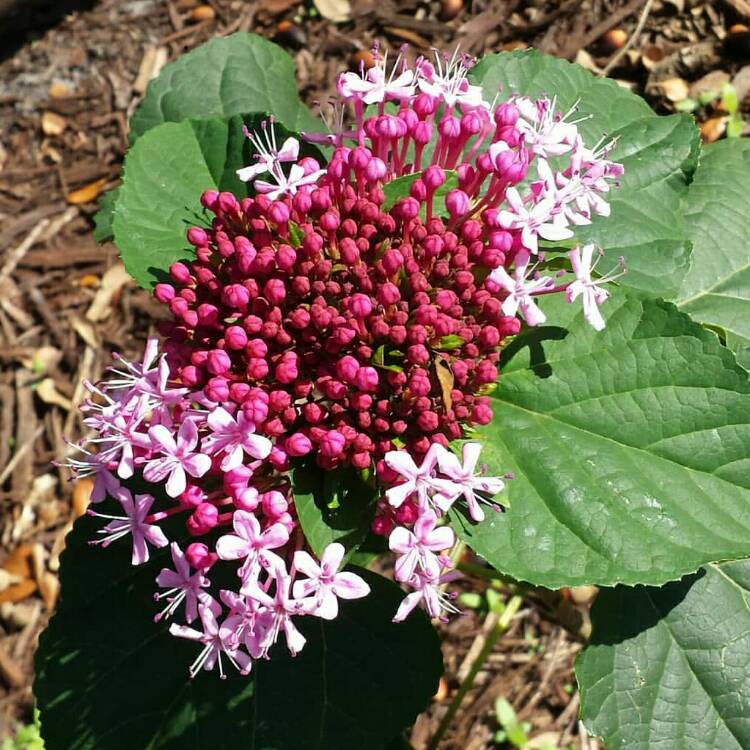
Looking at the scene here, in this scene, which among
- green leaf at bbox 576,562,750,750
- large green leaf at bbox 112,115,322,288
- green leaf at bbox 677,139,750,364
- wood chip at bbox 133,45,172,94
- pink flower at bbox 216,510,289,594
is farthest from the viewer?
wood chip at bbox 133,45,172,94

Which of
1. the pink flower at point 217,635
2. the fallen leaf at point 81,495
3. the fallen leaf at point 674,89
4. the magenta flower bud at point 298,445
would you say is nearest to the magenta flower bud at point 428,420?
the magenta flower bud at point 298,445

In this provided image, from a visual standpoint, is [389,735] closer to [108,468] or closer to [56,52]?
[108,468]

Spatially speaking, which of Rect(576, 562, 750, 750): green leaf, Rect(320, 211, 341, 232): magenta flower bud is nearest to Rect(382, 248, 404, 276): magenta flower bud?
Rect(320, 211, 341, 232): magenta flower bud

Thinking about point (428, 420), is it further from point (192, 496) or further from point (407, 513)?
point (192, 496)

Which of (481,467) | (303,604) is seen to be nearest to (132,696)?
(303,604)

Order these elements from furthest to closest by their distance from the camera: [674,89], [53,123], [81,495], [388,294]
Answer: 1. [53,123]
2. [674,89]
3. [81,495]
4. [388,294]

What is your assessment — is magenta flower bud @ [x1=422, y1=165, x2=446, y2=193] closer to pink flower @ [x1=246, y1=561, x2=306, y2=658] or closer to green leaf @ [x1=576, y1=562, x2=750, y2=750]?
pink flower @ [x1=246, y1=561, x2=306, y2=658]

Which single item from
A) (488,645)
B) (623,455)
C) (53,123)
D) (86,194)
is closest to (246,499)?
(623,455)

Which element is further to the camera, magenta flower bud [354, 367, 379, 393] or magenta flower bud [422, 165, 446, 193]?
magenta flower bud [422, 165, 446, 193]

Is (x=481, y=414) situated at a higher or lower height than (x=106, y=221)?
higher
